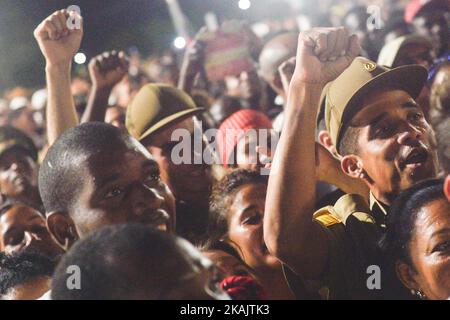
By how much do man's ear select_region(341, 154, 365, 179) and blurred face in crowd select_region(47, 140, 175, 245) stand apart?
0.49 meters

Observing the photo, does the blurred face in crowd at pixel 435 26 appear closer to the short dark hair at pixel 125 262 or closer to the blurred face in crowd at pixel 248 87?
the blurred face in crowd at pixel 248 87

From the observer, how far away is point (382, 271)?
1714mm

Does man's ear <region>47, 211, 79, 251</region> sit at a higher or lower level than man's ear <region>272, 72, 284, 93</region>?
lower

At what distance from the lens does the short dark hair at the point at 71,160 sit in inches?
67.7

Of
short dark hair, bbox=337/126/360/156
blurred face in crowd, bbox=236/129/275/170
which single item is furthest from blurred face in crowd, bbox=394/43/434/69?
short dark hair, bbox=337/126/360/156

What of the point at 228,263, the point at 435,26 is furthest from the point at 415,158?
the point at 435,26

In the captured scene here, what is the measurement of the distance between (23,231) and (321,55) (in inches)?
45.6

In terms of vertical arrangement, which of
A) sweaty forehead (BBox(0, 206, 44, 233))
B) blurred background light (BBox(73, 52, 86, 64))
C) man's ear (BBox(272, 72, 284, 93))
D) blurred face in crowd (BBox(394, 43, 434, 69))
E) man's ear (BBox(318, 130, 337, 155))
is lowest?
sweaty forehead (BBox(0, 206, 44, 233))

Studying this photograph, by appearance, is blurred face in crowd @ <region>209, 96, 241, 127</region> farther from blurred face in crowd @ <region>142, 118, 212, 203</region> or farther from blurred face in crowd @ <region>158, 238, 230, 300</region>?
blurred face in crowd @ <region>158, 238, 230, 300</region>

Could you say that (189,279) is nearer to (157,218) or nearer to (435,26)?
(157,218)

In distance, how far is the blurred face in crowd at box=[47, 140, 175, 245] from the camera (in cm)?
167

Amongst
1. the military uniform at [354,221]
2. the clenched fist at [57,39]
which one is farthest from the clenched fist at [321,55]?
the clenched fist at [57,39]

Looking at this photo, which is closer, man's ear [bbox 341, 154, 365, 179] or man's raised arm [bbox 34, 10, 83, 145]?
man's ear [bbox 341, 154, 365, 179]
